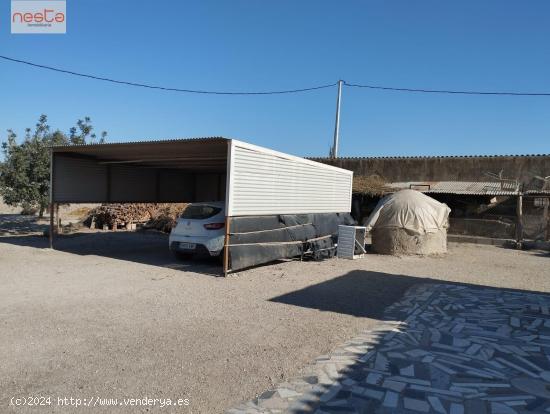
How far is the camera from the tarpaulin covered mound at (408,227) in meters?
15.1

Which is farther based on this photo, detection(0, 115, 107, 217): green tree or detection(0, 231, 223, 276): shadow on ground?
detection(0, 115, 107, 217): green tree

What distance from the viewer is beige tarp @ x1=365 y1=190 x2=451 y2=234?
15125 millimetres

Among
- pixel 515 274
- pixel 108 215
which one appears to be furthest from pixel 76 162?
pixel 515 274

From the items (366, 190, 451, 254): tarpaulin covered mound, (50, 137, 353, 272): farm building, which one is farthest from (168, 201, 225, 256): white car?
(366, 190, 451, 254): tarpaulin covered mound

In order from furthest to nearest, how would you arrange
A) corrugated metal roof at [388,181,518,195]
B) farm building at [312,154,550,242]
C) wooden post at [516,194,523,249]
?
corrugated metal roof at [388,181,518,195] → farm building at [312,154,550,242] → wooden post at [516,194,523,249]

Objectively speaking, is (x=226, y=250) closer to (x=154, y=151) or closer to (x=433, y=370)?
(x=154, y=151)

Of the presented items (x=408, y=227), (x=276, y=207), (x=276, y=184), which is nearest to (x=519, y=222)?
(x=408, y=227)

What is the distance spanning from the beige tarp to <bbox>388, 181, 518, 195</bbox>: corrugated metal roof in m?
3.75

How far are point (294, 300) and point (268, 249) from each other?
3.42 m

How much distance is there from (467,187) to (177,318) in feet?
56.3

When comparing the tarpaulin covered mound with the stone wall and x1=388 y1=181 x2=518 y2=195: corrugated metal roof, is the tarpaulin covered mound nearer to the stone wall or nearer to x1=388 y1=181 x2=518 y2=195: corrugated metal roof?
x1=388 y1=181 x2=518 y2=195: corrugated metal roof

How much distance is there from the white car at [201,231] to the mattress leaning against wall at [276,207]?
0.80m

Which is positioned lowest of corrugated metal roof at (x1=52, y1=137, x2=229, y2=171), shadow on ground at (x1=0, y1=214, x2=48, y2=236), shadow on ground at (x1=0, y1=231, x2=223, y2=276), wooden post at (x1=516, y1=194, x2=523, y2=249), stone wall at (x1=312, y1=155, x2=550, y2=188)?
shadow on ground at (x1=0, y1=214, x2=48, y2=236)

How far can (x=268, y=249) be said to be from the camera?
36.6ft
